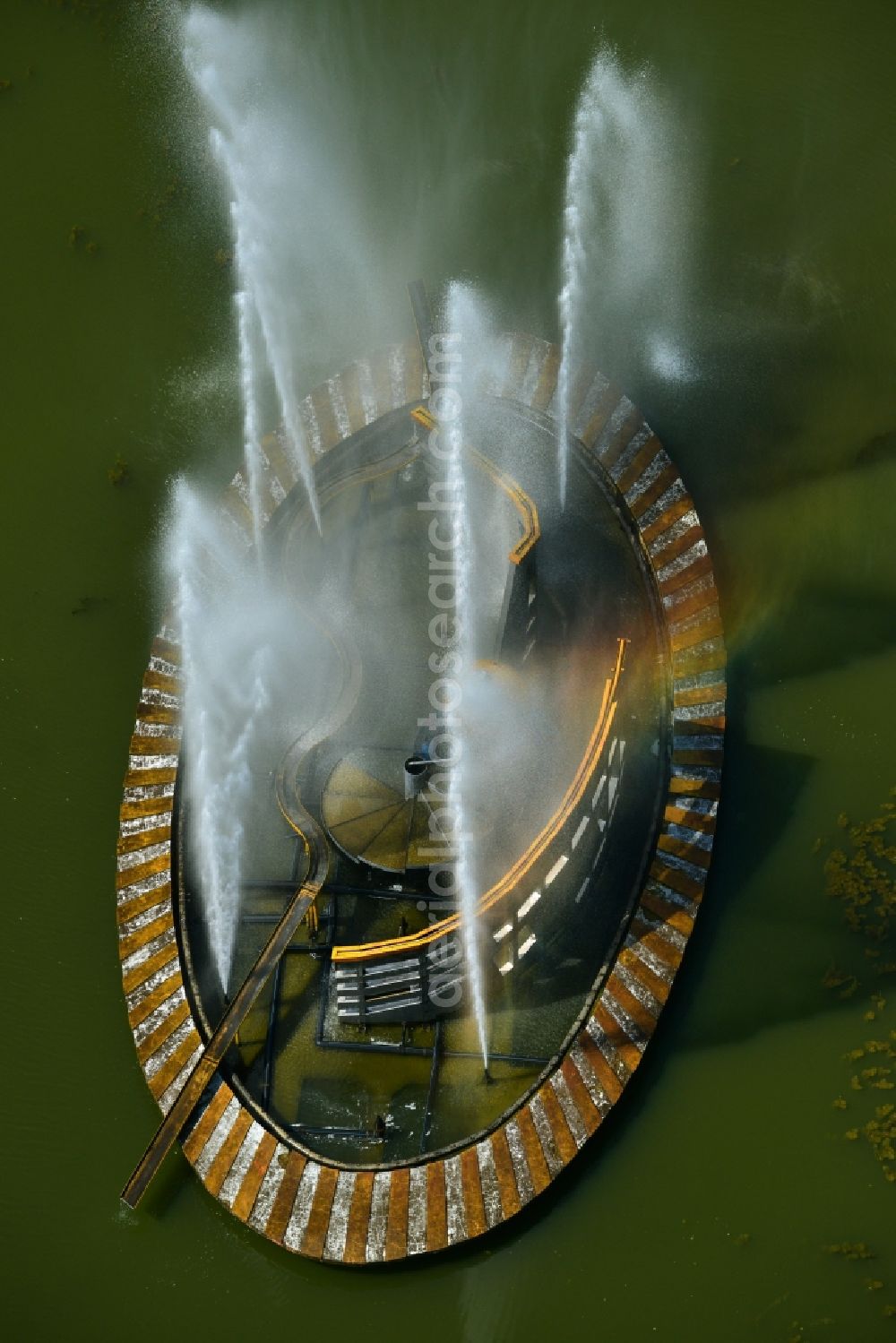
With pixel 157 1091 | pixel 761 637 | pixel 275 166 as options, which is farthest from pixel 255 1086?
pixel 275 166

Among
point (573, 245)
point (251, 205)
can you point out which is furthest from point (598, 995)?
point (251, 205)

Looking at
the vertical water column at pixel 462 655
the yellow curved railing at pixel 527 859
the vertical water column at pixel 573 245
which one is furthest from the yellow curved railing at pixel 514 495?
the yellow curved railing at pixel 527 859

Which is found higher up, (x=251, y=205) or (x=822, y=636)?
(x=251, y=205)

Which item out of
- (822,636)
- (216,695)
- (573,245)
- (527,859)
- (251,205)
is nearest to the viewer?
(527,859)

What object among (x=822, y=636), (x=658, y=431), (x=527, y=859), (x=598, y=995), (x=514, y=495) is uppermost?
(x=658, y=431)

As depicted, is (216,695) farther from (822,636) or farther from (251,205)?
(251,205)

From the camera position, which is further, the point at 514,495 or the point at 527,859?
the point at 514,495

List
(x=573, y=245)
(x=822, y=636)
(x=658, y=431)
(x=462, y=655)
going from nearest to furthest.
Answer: (x=822, y=636)
(x=462, y=655)
(x=658, y=431)
(x=573, y=245)
